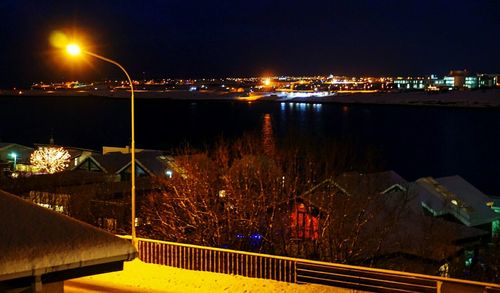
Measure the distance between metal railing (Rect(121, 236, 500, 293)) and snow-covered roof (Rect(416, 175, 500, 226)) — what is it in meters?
20.5

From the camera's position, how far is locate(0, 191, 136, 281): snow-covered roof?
15.8 ft

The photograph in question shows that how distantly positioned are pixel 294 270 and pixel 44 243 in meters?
7.93

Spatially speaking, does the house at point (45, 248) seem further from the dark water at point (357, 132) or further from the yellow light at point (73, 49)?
the dark water at point (357, 132)

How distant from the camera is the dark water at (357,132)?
65.2m

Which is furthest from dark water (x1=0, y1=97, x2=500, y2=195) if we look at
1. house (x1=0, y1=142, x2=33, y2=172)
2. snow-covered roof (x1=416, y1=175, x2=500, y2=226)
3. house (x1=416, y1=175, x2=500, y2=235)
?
house (x1=416, y1=175, x2=500, y2=235)

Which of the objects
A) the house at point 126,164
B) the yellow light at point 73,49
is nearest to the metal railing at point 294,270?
the yellow light at point 73,49

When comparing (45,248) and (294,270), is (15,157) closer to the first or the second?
(294,270)


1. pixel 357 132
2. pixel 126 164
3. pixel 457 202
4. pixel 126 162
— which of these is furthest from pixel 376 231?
pixel 357 132

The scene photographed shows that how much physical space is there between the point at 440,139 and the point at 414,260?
7103 cm

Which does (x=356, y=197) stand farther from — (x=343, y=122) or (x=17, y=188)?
(x=343, y=122)

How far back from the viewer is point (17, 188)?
31984mm

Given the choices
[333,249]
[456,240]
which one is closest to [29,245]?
[333,249]

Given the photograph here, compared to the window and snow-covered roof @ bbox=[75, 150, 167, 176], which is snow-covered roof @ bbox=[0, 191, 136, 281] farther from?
snow-covered roof @ bbox=[75, 150, 167, 176]

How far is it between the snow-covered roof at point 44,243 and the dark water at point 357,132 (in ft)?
157
